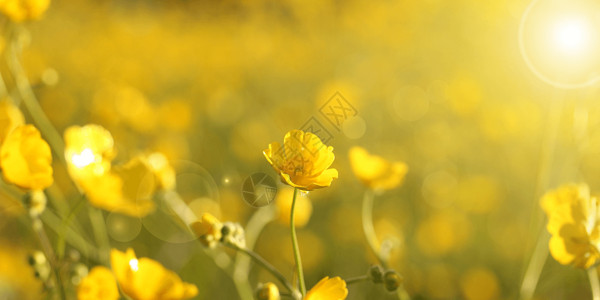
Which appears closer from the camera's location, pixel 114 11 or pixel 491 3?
pixel 491 3

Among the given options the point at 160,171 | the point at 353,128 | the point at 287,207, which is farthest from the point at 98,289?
the point at 353,128

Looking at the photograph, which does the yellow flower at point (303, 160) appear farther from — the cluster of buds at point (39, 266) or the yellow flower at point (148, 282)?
the cluster of buds at point (39, 266)

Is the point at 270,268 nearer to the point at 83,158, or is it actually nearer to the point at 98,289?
the point at 98,289

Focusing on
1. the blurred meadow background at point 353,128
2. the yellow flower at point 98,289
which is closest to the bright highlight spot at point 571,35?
the blurred meadow background at point 353,128

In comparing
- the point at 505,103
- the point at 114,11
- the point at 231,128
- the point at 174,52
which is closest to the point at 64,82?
the point at 174,52

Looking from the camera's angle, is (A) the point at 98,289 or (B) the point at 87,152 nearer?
(A) the point at 98,289

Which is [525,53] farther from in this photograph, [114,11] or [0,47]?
[114,11]
